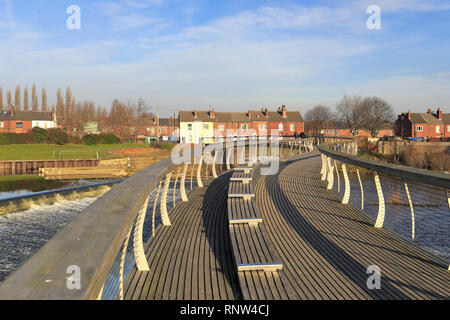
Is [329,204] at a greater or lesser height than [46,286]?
lesser

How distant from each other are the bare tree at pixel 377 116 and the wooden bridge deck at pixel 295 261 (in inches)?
2521

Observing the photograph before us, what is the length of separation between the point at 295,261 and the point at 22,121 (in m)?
71.2

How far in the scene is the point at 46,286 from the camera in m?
2.03

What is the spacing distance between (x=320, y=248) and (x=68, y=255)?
4.76 m

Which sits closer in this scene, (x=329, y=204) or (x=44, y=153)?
(x=329, y=204)

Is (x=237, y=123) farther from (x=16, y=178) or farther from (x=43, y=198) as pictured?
(x=43, y=198)

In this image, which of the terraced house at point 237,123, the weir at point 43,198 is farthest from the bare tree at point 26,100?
the weir at point 43,198

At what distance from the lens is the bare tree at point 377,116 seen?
67188mm

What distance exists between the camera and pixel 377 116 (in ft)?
221

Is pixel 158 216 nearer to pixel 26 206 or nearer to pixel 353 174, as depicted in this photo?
pixel 26 206

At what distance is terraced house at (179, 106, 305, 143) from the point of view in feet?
208

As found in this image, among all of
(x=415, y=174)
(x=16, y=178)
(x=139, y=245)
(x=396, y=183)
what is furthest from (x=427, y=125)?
(x=139, y=245)
